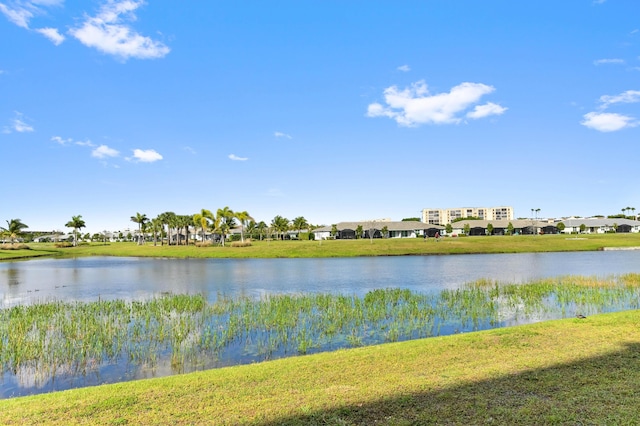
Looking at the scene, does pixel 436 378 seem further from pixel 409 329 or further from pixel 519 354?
pixel 409 329

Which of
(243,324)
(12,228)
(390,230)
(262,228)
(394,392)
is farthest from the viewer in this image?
(262,228)

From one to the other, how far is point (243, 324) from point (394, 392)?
11777 millimetres

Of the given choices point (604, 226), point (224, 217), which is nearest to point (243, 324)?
point (224, 217)

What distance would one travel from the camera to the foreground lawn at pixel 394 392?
7.20m

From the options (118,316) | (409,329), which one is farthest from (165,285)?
(409,329)

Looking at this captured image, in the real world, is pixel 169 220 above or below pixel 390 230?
above

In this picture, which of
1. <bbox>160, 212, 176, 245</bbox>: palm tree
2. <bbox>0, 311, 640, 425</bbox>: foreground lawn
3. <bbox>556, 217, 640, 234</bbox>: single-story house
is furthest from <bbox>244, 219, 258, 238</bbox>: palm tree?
<bbox>0, 311, 640, 425</bbox>: foreground lawn

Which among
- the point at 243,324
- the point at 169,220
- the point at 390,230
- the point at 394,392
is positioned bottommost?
the point at 243,324

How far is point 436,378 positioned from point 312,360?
3500 mm

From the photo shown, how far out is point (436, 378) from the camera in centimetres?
912

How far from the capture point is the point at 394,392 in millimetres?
8336

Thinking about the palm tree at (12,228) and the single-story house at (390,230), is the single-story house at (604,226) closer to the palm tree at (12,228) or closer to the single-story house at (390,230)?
the single-story house at (390,230)

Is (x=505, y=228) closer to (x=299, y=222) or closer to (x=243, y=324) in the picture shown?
(x=299, y=222)

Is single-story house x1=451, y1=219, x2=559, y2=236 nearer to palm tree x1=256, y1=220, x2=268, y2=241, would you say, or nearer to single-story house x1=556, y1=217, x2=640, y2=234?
single-story house x1=556, y1=217, x2=640, y2=234
